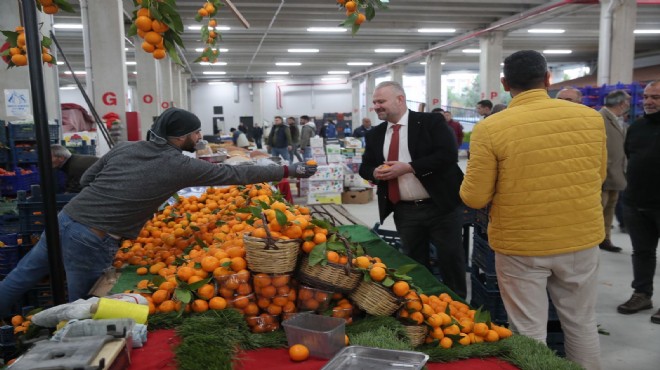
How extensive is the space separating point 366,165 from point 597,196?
1554 mm

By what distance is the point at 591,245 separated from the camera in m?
2.28

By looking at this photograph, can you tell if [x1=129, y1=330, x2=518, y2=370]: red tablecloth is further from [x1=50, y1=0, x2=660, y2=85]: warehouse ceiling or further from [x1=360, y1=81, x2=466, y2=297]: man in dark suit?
[x1=50, y1=0, x2=660, y2=85]: warehouse ceiling

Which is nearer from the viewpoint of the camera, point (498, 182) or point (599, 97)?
point (498, 182)

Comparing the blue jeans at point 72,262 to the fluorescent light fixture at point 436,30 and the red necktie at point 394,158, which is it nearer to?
the red necktie at point 394,158

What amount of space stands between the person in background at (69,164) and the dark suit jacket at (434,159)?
2988 mm

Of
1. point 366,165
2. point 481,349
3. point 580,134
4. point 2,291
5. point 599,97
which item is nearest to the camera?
point 481,349

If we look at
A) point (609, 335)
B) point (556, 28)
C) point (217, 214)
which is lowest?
point (609, 335)

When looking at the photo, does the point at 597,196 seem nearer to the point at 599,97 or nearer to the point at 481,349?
the point at 481,349

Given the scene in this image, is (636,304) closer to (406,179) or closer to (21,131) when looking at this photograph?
(406,179)

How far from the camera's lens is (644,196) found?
12.3 ft

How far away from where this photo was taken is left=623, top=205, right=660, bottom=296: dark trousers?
12.7ft

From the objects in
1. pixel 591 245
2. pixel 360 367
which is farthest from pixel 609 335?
pixel 360 367

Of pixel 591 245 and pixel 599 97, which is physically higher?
pixel 599 97

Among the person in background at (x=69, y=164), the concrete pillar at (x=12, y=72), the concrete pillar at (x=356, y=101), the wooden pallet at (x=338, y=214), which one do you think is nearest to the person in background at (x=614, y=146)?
the wooden pallet at (x=338, y=214)
